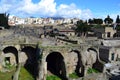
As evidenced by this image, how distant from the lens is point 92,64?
41344 millimetres

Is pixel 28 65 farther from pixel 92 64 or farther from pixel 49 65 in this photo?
pixel 92 64

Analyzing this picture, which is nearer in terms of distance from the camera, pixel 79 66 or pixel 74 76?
pixel 74 76

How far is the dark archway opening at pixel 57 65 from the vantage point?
36.2 metres

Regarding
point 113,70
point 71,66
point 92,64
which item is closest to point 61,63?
point 71,66

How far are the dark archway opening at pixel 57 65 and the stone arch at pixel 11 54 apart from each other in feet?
17.9

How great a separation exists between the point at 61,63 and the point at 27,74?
6174 mm

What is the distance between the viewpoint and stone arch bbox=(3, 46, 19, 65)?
35.4m

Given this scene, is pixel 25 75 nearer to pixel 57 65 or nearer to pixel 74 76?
pixel 57 65

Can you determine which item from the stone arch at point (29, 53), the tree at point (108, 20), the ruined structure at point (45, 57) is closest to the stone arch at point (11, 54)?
the ruined structure at point (45, 57)

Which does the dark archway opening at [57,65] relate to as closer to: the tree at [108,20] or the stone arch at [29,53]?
the stone arch at [29,53]

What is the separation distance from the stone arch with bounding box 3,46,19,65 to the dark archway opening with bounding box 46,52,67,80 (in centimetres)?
546

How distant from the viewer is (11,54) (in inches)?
1411

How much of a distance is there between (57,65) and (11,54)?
298 inches

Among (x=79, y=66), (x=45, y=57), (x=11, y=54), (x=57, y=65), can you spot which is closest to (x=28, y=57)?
(x=11, y=54)
